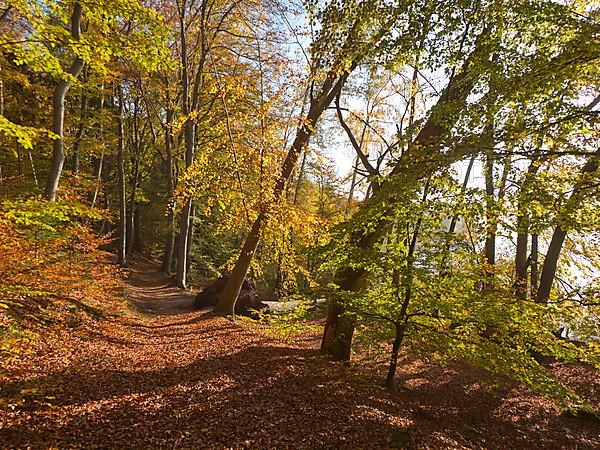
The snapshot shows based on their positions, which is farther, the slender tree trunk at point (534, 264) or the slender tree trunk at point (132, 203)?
the slender tree trunk at point (132, 203)

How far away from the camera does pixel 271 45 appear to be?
464 inches

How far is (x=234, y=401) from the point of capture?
529cm

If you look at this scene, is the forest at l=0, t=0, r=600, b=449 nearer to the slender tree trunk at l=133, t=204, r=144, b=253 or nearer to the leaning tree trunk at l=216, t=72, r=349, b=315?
the leaning tree trunk at l=216, t=72, r=349, b=315

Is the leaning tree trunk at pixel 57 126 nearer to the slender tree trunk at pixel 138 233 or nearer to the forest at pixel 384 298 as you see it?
the forest at pixel 384 298

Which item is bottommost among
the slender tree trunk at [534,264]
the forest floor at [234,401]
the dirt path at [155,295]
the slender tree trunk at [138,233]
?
the dirt path at [155,295]

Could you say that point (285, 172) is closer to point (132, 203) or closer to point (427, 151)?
point (427, 151)

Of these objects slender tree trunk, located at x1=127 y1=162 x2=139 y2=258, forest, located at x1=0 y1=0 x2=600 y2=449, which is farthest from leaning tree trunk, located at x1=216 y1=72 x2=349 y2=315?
slender tree trunk, located at x1=127 y1=162 x2=139 y2=258

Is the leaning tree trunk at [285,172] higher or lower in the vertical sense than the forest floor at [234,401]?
higher

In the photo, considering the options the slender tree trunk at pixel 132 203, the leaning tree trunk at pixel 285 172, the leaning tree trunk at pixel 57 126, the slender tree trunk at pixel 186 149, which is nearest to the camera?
the leaning tree trunk at pixel 57 126

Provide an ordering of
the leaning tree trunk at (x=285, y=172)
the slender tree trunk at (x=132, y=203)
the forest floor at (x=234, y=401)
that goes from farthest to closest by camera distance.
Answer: the slender tree trunk at (x=132, y=203) → the leaning tree trunk at (x=285, y=172) → the forest floor at (x=234, y=401)

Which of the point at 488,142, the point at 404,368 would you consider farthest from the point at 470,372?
the point at 488,142

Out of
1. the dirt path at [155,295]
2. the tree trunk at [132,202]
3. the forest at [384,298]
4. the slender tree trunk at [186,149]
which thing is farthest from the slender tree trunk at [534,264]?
the tree trunk at [132,202]

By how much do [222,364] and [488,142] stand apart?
20.6 ft

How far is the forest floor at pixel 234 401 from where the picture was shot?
4227mm
